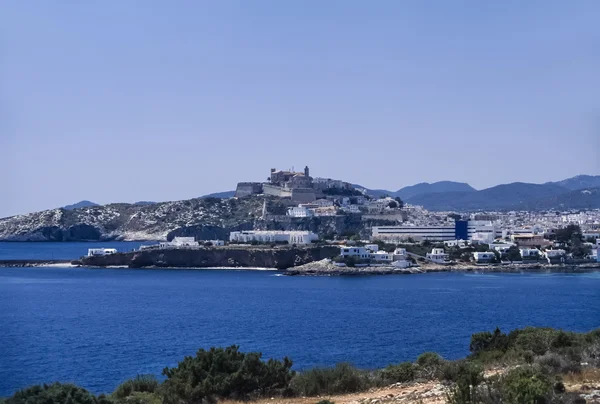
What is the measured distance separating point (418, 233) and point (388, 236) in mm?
2964

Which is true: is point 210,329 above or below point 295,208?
below

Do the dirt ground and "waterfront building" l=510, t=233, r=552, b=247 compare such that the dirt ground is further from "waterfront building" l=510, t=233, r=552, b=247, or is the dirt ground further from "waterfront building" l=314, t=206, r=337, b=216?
"waterfront building" l=314, t=206, r=337, b=216

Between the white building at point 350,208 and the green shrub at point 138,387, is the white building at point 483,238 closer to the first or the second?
the white building at point 350,208

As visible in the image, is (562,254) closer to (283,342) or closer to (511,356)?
(283,342)

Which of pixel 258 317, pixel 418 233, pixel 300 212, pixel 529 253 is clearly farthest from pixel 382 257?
pixel 258 317

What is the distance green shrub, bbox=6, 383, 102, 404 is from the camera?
766 centimetres

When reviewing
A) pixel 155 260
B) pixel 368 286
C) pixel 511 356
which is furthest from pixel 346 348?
pixel 155 260

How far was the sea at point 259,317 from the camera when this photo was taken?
19.7m

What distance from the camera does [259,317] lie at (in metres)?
29.7

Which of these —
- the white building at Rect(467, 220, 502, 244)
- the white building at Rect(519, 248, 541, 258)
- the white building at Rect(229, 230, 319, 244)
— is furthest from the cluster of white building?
the white building at Rect(467, 220, 502, 244)

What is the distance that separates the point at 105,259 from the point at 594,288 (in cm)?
3888

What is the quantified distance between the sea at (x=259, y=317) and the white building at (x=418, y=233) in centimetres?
2269

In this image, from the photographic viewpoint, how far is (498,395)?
24.2 feet

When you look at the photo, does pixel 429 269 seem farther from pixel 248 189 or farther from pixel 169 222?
pixel 248 189
